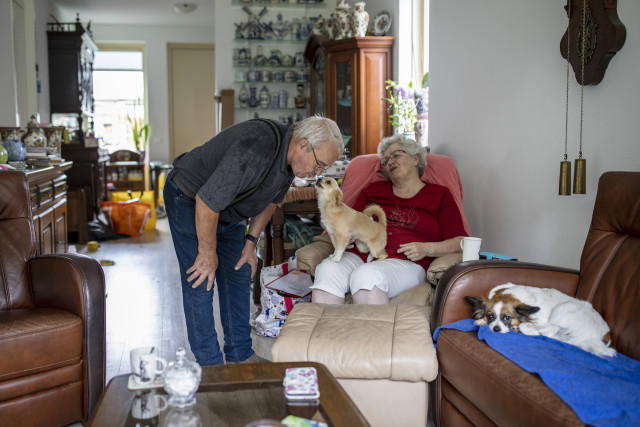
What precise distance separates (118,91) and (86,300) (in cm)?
857

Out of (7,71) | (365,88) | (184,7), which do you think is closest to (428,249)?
(365,88)

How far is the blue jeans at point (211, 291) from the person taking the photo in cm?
213

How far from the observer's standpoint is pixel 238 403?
1450 millimetres

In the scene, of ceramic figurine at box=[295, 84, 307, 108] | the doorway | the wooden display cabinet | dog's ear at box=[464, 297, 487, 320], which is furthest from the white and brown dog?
the doorway

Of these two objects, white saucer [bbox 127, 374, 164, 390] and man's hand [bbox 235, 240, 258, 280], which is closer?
white saucer [bbox 127, 374, 164, 390]

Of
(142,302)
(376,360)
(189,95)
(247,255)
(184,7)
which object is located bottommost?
(142,302)

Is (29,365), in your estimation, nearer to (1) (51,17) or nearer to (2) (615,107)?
(2) (615,107)

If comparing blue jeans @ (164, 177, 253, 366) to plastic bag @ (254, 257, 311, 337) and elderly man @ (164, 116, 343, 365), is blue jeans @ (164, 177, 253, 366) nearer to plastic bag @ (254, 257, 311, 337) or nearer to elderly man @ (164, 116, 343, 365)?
elderly man @ (164, 116, 343, 365)

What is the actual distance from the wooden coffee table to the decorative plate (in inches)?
144

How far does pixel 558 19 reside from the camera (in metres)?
2.58

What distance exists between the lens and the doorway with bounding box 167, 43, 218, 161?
32.8 feet

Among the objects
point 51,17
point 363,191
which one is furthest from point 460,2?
point 51,17

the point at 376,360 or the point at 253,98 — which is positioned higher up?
the point at 253,98

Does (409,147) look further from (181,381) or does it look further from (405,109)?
(181,381)
